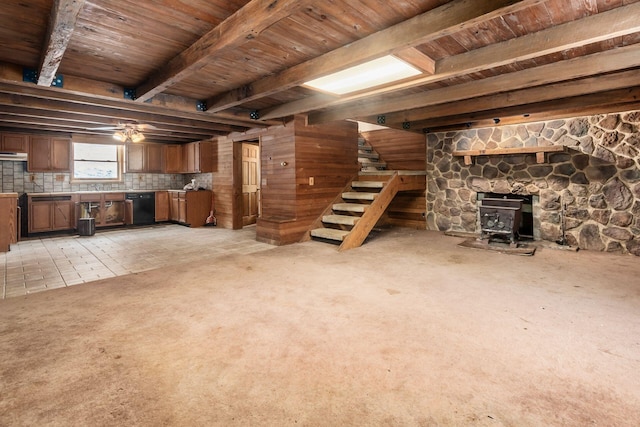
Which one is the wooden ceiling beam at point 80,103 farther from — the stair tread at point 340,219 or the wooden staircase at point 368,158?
the wooden staircase at point 368,158

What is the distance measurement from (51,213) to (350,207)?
605cm

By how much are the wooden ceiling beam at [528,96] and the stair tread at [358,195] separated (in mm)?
1336

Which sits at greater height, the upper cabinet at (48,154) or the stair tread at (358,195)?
the upper cabinet at (48,154)

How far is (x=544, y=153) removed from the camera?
17.9 feet

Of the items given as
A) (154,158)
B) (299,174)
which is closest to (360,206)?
(299,174)

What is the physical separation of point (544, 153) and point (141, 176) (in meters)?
8.90

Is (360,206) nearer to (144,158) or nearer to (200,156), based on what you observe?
(200,156)

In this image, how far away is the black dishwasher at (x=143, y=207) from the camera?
25.6 feet

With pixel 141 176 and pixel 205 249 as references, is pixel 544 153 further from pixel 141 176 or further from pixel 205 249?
pixel 141 176

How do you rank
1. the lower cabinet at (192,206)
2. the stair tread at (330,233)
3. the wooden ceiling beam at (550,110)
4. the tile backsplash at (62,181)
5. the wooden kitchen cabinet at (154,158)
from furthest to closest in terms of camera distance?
the wooden kitchen cabinet at (154,158) → the lower cabinet at (192,206) → the tile backsplash at (62,181) → the stair tread at (330,233) → the wooden ceiling beam at (550,110)

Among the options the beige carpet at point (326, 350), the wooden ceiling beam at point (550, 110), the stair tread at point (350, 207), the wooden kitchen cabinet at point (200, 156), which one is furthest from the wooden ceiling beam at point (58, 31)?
the wooden ceiling beam at point (550, 110)

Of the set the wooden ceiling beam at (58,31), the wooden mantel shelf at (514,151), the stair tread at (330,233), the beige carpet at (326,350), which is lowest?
the beige carpet at (326,350)

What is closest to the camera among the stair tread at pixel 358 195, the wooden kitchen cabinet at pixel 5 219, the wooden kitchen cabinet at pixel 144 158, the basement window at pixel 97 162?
the wooden kitchen cabinet at pixel 5 219

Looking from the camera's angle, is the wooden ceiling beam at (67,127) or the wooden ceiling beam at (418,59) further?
the wooden ceiling beam at (67,127)
